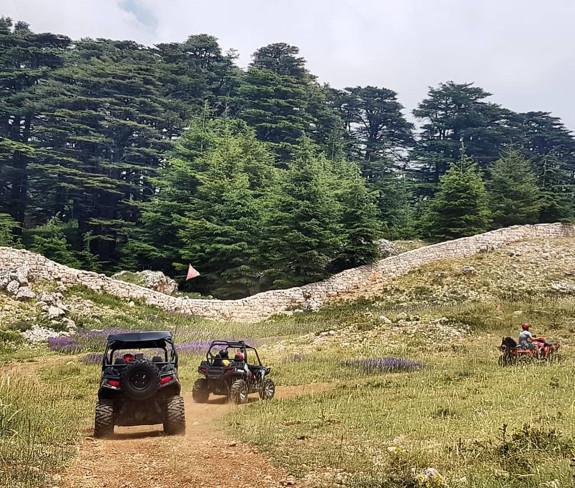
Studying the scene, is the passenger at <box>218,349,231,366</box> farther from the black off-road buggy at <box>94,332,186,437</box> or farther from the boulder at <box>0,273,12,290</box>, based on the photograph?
the boulder at <box>0,273,12,290</box>

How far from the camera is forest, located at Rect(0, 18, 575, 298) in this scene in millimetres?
36875

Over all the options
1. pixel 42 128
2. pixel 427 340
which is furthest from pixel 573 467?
pixel 42 128

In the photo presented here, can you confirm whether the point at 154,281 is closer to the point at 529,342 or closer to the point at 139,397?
the point at 529,342

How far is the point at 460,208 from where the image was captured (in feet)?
135

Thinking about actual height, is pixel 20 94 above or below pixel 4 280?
above

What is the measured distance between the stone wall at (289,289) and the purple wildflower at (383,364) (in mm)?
13281

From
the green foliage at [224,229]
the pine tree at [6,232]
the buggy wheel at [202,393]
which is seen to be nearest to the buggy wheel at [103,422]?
the buggy wheel at [202,393]

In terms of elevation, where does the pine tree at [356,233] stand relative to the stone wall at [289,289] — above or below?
above

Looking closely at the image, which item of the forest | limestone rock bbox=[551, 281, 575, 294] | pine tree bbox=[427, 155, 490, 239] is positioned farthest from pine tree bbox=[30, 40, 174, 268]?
limestone rock bbox=[551, 281, 575, 294]

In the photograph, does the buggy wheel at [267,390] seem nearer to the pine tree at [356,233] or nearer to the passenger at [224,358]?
the passenger at [224,358]

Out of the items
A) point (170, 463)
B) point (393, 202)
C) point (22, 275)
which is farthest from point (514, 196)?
point (170, 463)

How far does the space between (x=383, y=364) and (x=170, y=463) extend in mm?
11703

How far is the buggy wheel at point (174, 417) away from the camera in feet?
33.1

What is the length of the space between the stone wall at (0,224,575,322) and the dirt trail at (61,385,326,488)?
2110cm
